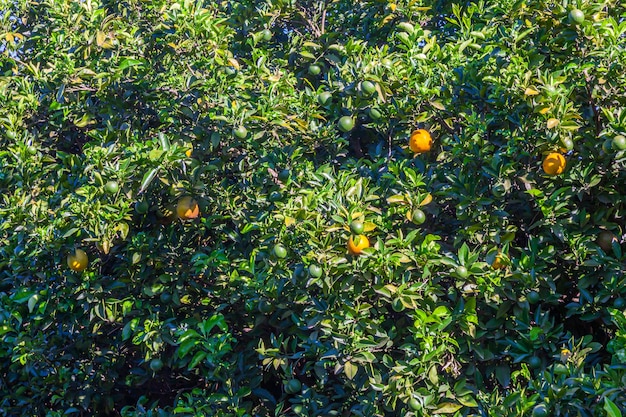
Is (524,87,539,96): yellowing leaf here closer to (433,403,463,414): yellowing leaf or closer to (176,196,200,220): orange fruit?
(433,403,463,414): yellowing leaf

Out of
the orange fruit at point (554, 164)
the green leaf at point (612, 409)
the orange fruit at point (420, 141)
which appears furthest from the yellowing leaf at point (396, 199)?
the green leaf at point (612, 409)

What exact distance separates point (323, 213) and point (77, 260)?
1214 mm

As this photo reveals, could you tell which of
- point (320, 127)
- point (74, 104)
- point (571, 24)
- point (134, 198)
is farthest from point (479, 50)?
point (74, 104)

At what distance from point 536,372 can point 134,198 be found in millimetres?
1832

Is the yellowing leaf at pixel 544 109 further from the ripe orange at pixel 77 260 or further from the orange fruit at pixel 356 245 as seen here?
the ripe orange at pixel 77 260

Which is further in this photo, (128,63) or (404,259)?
(128,63)

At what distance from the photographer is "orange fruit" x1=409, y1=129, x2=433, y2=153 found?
345 cm

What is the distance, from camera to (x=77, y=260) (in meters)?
3.67

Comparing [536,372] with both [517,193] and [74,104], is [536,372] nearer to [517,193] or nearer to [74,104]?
[517,193]

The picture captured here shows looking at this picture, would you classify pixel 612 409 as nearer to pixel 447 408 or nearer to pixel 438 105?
pixel 447 408

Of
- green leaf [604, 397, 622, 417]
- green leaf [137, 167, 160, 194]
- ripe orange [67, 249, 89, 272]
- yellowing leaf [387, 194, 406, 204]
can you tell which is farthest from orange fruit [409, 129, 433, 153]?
ripe orange [67, 249, 89, 272]

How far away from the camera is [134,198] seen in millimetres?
3611

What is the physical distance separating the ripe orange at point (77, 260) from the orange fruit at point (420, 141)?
154 centimetres

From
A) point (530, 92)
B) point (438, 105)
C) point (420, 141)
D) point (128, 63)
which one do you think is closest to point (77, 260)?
point (128, 63)
